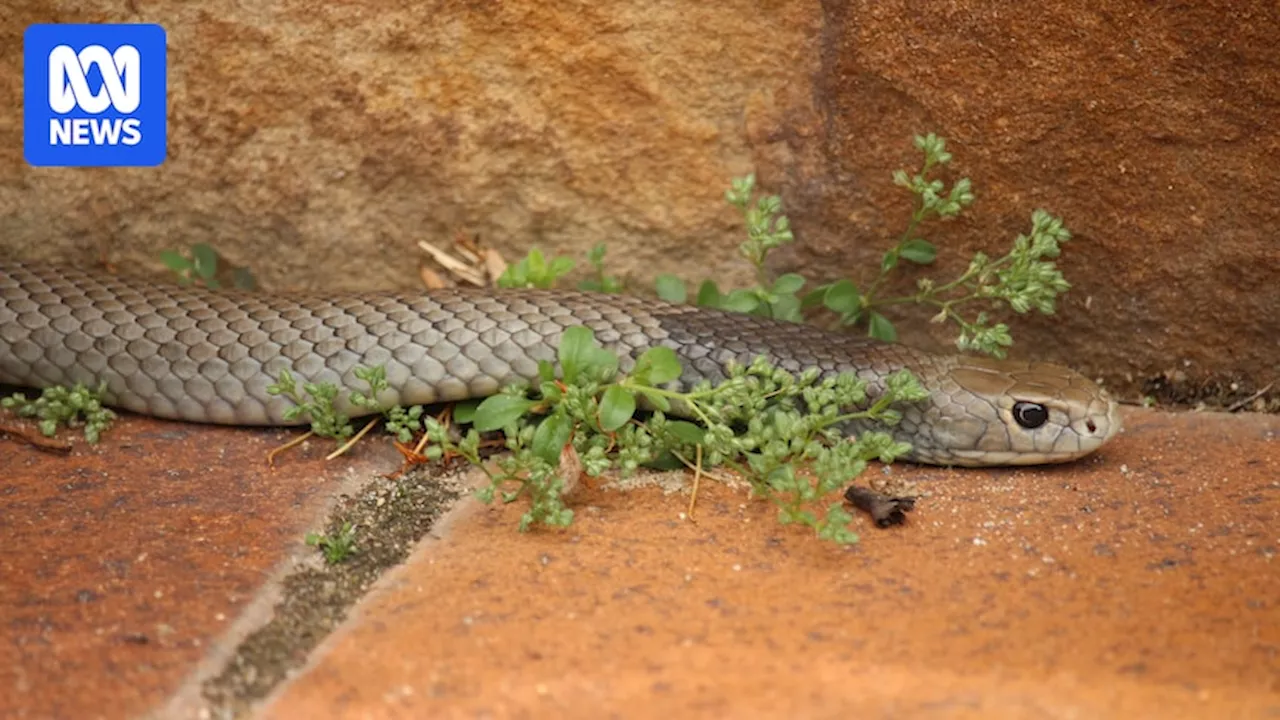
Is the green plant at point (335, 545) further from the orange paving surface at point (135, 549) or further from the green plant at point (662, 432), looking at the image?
the green plant at point (662, 432)

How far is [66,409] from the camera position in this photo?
347 cm

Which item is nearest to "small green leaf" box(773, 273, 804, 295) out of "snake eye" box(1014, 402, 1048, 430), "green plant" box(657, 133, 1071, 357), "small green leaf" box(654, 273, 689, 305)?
"green plant" box(657, 133, 1071, 357)

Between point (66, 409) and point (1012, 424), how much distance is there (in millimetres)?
2369

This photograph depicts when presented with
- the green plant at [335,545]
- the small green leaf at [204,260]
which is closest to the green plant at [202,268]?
the small green leaf at [204,260]

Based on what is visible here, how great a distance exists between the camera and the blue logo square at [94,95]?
374 cm

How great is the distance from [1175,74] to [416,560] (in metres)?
2.26

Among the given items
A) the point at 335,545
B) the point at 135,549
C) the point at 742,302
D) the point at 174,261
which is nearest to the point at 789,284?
the point at 742,302

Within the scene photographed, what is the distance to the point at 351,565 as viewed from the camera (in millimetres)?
2688

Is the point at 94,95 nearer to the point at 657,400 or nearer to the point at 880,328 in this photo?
the point at 657,400

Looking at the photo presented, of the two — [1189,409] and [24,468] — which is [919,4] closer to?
[1189,409]

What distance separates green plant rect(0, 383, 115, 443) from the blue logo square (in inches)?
30.0

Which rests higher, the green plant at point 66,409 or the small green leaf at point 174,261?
the small green leaf at point 174,261

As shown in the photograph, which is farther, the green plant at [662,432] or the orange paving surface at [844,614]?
the green plant at [662,432]

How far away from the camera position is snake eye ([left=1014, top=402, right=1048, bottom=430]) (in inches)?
133
